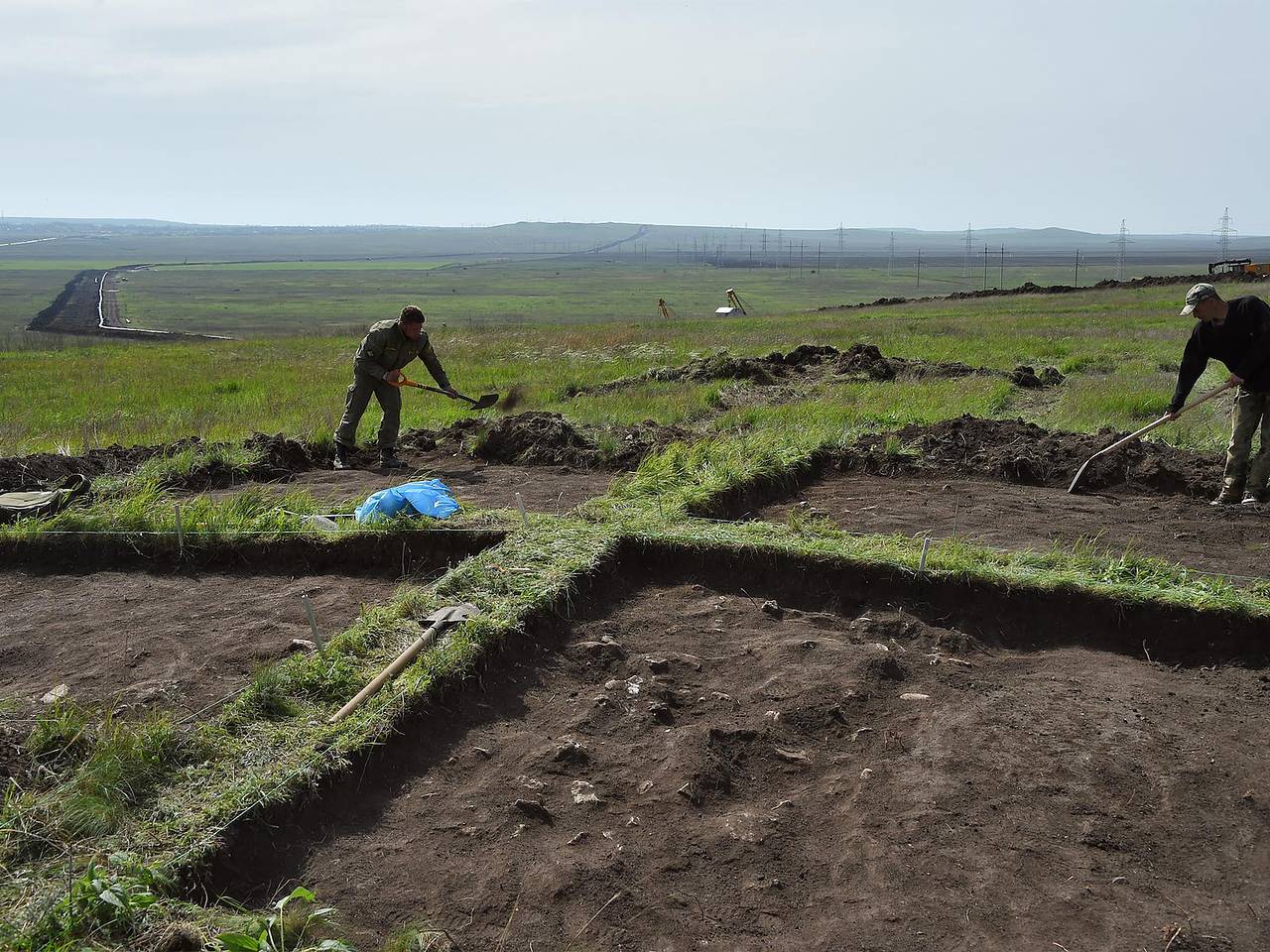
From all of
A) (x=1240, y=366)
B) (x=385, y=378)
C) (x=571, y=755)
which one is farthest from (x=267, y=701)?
(x=1240, y=366)

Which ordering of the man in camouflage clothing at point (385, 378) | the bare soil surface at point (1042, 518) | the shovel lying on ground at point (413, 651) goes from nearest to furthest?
the shovel lying on ground at point (413, 651), the bare soil surface at point (1042, 518), the man in camouflage clothing at point (385, 378)

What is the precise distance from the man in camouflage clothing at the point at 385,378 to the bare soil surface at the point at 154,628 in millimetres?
3111

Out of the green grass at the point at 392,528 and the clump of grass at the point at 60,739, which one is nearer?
the green grass at the point at 392,528

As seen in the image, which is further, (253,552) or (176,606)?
(253,552)


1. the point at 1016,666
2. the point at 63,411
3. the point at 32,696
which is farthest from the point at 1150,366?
the point at 63,411

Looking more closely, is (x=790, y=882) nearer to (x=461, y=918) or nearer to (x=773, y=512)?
(x=461, y=918)

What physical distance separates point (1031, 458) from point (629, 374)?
942cm

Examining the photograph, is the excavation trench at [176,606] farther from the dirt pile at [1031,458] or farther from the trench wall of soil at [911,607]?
the dirt pile at [1031,458]

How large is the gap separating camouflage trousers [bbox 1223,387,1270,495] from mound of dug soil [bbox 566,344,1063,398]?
265 inches

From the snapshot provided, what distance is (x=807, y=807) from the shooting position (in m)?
3.91

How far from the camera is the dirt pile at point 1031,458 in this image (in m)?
8.23

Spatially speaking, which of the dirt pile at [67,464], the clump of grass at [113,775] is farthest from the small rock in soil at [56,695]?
the dirt pile at [67,464]

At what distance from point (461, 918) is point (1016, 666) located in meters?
3.14

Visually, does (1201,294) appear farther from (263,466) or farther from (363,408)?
(263,466)
